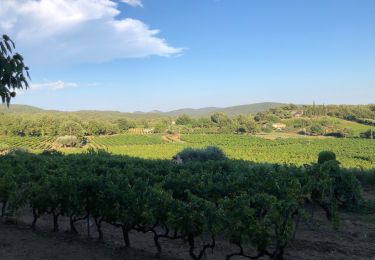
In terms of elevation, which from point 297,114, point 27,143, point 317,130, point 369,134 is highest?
point 297,114

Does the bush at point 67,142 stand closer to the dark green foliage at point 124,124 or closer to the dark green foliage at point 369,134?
the dark green foliage at point 124,124

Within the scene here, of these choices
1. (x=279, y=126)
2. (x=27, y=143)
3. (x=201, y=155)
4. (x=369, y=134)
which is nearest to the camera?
(x=201, y=155)

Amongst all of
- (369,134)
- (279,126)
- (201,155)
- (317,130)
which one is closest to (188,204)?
(201,155)

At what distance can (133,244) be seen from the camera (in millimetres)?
7590

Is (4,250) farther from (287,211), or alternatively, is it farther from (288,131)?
(288,131)

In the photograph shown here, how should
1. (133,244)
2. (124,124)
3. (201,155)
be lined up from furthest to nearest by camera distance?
(124,124)
(201,155)
(133,244)

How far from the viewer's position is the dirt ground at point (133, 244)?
6.46m

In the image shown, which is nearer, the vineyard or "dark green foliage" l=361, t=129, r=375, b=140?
the vineyard

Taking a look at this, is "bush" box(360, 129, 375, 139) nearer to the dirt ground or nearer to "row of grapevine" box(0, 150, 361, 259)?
the dirt ground

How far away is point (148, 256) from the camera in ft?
21.2

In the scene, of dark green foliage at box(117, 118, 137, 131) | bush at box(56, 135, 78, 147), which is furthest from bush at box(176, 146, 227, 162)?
dark green foliage at box(117, 118, 137, 131)

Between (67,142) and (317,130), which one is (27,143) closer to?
(67,142)

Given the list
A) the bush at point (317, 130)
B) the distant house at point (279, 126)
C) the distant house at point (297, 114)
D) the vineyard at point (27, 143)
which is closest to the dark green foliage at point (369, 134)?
the bush at point (317, 130)

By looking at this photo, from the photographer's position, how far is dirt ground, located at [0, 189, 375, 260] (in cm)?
646
